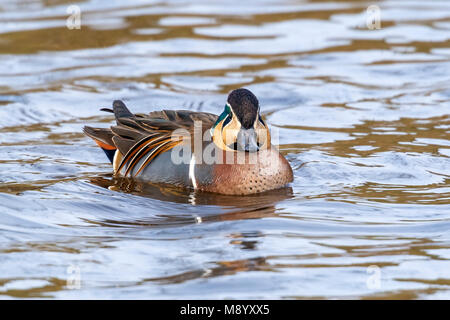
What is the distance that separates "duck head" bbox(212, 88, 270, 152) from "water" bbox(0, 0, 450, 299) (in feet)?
1.77

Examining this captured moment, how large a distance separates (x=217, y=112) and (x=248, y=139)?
4102mm

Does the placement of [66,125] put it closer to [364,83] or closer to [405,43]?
[364,83]

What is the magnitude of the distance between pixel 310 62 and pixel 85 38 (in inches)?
172

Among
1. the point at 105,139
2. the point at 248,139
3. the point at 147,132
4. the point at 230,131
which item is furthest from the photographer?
the point at 105,139

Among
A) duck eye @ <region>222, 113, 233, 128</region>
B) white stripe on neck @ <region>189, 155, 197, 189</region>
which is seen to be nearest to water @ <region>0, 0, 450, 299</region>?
white stripe on neck @ <region>189, 155, 197, 189</region>

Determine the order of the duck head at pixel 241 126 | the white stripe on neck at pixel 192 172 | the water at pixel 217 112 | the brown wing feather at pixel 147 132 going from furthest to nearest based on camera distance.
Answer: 1. the brown wing feather at pixel 147 132
2. the white stripe on neck at pixel 192 172
3. the duck head at pixel 241 126
4. the water at pixel 217 112

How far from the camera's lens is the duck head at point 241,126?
28.1ft

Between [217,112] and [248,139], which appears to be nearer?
[248,139]

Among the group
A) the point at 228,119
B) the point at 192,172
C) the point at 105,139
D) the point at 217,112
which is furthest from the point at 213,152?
the point at 217,112

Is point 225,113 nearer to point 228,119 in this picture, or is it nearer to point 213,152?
point 228,119

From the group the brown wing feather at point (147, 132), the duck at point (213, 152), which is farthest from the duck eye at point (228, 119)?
the brown wing feather at point (147, 132)

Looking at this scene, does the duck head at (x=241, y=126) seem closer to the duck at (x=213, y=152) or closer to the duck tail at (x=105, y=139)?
the duck at (x=213, y=152)

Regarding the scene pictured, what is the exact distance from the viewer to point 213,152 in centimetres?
903
